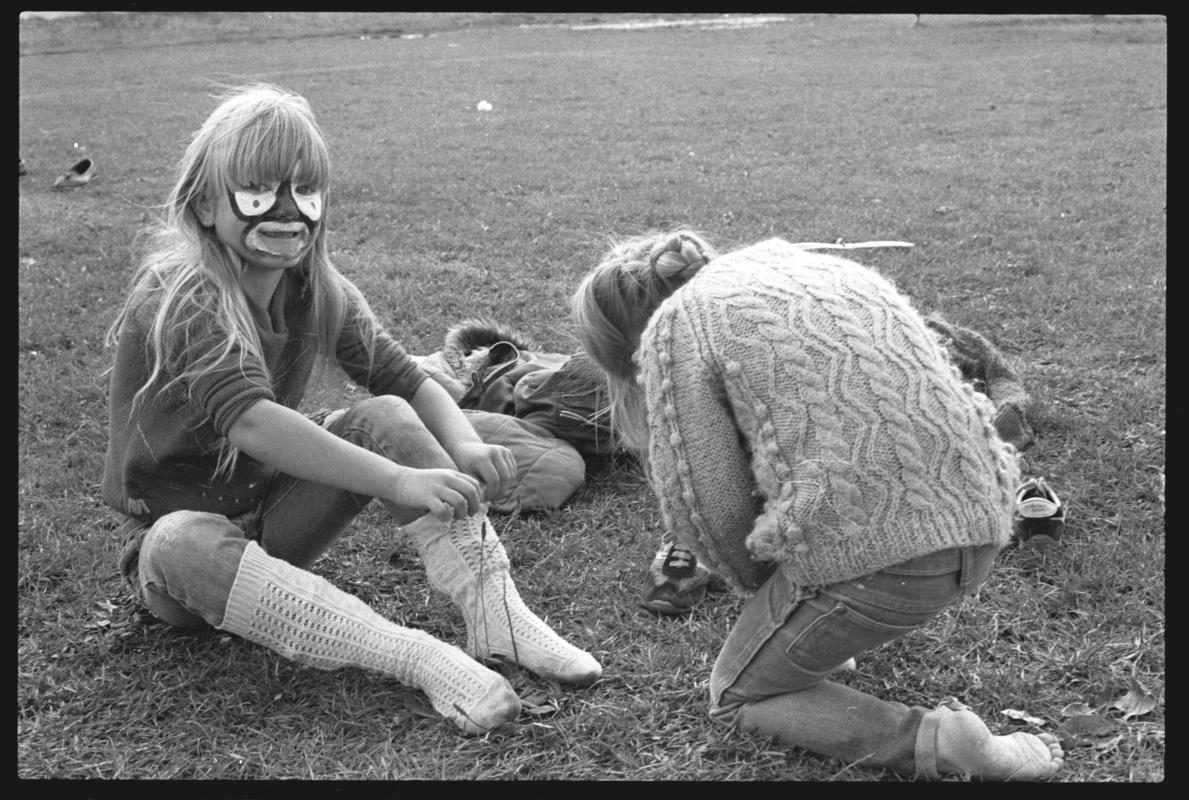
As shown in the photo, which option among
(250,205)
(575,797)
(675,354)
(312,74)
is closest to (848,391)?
(675,354)

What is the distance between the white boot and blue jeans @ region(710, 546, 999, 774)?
0.49 meters

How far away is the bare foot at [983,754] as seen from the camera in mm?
2281

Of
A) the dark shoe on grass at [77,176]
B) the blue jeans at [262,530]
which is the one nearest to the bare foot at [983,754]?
the blue jeans at [262,530]

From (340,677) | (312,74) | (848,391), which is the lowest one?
(312,74)

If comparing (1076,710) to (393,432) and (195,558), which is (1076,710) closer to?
(393,432)

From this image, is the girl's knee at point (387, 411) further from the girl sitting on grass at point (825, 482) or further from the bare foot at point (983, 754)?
the bare foot at point (983, 754)

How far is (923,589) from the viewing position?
2285 millimetres

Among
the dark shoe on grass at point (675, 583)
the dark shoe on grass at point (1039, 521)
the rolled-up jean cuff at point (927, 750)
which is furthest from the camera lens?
the dark shoe on grass at point (1039, 521)

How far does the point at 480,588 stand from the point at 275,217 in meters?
1.03

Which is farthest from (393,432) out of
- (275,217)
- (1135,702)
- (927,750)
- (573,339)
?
(573,339)

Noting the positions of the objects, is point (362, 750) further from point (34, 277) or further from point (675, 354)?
point (34, 277)

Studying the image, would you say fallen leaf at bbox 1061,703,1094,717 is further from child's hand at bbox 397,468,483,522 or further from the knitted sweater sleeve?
child's hand at bbox 397,468,483,522

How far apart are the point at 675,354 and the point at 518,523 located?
1474mm

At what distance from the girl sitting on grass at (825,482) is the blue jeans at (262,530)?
0.76 meters
